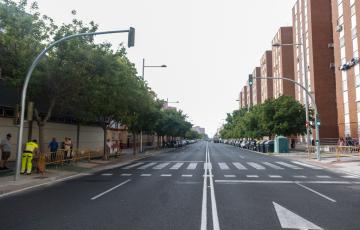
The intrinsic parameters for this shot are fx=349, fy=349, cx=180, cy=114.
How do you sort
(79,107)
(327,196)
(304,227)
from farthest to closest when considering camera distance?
(79,107) < (327,196) < (304,227)

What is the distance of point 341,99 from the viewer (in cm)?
4291

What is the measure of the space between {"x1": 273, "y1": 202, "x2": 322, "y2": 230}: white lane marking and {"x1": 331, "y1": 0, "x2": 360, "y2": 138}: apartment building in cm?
3475

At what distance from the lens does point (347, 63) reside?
4006 centimetres

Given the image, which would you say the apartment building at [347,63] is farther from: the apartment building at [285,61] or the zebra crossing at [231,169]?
the apartment building at [285,61]

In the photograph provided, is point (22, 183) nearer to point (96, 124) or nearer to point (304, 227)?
point (304, 227)

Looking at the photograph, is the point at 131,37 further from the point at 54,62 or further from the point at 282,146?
the point at 282,146

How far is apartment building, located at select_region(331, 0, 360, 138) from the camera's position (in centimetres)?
3825

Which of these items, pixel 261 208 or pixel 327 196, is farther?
pixel 327 196

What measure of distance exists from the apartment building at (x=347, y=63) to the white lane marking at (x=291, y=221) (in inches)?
1368

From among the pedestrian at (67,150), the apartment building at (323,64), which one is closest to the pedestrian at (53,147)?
the pedestrian at (67,150)

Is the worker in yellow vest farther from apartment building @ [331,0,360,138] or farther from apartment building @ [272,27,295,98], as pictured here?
apartment building @ [272,27,295,98]

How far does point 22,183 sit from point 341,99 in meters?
40.0

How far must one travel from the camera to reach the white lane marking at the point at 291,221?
644 centimetres

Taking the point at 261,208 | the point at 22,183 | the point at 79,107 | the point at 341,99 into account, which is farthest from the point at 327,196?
the point at 341,99
